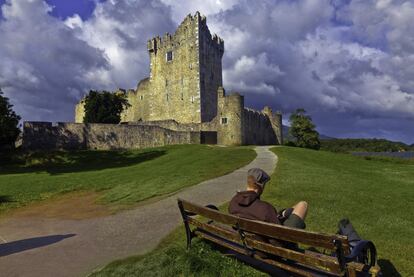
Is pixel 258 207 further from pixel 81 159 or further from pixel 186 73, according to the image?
pixel 186 73

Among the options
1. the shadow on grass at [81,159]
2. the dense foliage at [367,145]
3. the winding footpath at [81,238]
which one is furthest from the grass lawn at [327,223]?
the dense foliage at [367,145]

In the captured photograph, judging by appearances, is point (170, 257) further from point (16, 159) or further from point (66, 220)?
point (16, 159)

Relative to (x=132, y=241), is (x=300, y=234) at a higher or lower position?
higher

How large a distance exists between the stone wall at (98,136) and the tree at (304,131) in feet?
60.9

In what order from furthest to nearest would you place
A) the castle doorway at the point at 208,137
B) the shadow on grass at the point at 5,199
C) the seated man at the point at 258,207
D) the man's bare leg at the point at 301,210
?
the castle doorway at the point at 208,137, the shadow on grass at the point at 5,199, the man's bare leg at the point at 301,210, the seated man at the point at 258,207

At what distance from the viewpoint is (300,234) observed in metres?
5.19

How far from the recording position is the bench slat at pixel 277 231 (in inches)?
194

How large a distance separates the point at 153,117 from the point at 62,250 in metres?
54.9

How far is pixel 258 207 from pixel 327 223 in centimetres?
462

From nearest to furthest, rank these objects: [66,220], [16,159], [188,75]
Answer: [66,220] < [16,159] < [188,75]

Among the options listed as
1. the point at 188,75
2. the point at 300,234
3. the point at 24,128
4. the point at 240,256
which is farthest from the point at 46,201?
the point at 188,75

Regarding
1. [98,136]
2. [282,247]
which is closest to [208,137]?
[98,136]

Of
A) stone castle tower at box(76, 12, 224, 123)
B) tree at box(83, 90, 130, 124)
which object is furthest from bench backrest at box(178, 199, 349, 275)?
tree at box(83, 90, 130, 124)

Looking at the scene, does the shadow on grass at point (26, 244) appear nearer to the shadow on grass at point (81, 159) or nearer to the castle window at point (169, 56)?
the shadow on grass at point (81, 159)
